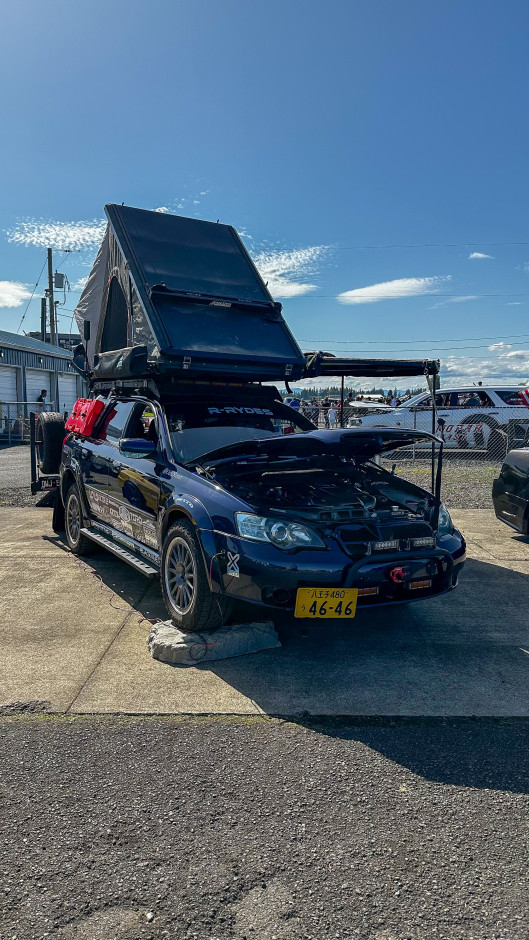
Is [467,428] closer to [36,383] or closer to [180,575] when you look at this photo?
[180,575]

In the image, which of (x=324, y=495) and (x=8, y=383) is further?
(x=8, y=383)

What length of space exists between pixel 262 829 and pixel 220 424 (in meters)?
3.53

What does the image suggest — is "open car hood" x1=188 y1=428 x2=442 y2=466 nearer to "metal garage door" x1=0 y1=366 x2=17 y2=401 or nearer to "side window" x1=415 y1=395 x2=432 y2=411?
"side window" x1=415 y1=395 x2=432 y2=411

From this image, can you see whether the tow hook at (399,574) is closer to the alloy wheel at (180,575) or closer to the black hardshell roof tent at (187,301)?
the alloy wheel at (180,575)

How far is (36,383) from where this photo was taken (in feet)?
109

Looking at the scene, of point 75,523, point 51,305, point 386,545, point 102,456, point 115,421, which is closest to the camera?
point 386,545

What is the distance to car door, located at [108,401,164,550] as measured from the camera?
16.4ft

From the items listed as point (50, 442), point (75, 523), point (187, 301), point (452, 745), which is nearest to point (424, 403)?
point (50, 442)

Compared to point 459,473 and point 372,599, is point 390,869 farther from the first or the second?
point 459,473

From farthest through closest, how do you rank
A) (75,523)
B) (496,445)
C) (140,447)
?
(496,445) → (75,523) → (140,447)

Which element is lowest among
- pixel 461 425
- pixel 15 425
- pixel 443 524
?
pixel 15 425

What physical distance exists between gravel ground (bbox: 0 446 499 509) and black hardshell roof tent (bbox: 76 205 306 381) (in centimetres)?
480

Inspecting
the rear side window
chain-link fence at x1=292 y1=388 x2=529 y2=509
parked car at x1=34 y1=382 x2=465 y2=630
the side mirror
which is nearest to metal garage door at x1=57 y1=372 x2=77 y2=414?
chain-link fence at x1=292 y1=388 x2=529 y2=509

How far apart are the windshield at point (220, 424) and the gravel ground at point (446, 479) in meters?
5.10
